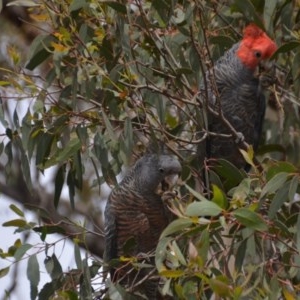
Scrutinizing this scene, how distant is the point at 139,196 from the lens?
4.09m

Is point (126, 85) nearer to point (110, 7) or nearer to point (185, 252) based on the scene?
point (110, 7)

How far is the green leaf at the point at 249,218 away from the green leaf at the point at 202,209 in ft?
0.21

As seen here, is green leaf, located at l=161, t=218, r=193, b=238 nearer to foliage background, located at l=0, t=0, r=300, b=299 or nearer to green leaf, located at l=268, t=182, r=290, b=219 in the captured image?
foliage background, located at l=0, t=0, r=300, b=299

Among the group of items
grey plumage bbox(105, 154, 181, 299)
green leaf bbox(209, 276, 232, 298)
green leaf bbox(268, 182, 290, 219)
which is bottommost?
grey plumage bbox(105, 154, 181, 299)

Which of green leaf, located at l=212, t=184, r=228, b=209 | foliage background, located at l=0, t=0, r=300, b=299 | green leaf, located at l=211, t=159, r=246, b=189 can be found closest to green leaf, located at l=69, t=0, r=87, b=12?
foliage background, located at l=0, t=0, r=300, b=299

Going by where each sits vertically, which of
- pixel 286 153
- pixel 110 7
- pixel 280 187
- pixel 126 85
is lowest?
pixel 286 153

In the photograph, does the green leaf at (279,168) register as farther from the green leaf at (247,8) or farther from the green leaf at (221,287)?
the green leaf at (247,8)

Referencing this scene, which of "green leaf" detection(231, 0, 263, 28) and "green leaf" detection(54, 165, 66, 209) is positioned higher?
"green leaf" detection(231, 0, 263, 28)

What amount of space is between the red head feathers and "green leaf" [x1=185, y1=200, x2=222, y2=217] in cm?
163

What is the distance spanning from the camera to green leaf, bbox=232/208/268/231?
8.54 ft

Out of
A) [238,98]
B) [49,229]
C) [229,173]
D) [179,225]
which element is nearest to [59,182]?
[49,229]

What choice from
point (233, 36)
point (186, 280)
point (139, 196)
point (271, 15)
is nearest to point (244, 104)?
point (233, 36)

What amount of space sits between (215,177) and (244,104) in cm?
109

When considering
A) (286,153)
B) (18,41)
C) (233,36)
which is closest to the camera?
(233,36)
